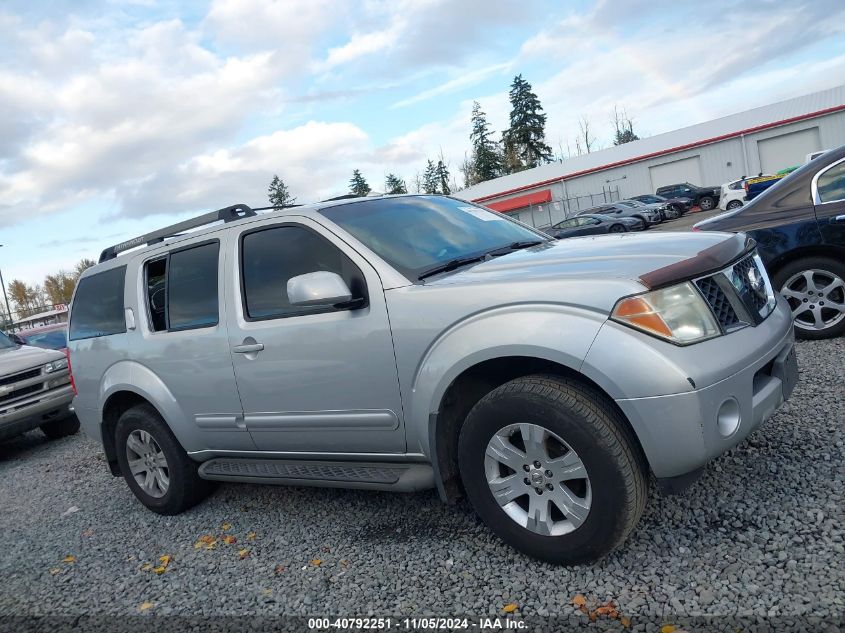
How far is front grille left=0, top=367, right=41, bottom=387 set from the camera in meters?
7.45

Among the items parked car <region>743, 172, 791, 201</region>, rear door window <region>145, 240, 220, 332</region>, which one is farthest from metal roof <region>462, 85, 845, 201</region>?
rear door window <region>145, 240, 220, 332</region>

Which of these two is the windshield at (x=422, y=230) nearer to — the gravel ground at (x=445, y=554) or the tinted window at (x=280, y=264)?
the tinted window at (x=280, y=264)

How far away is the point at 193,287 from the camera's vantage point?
4223 millimetres

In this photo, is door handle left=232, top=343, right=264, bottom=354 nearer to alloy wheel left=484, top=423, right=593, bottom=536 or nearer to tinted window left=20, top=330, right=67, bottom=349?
alloy wheel left=484, top=423, right=593, bottom=536

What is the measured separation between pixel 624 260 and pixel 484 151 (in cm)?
7292

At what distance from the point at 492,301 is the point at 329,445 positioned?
52.2 inches

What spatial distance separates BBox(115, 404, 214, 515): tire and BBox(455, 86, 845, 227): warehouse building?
3022 centimetres

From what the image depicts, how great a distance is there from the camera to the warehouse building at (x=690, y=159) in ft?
125

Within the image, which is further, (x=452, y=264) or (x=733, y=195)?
(x=733, y=195)

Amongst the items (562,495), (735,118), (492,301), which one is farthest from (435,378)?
(735,118)

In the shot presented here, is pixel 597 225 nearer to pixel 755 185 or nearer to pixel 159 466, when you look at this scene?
pixel 755 185

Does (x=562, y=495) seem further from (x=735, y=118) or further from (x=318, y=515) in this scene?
(x=735, y=118)

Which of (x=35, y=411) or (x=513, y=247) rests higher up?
(x=513, y=247)

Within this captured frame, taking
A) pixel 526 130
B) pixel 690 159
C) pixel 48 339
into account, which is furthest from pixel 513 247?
pixel 526 130
